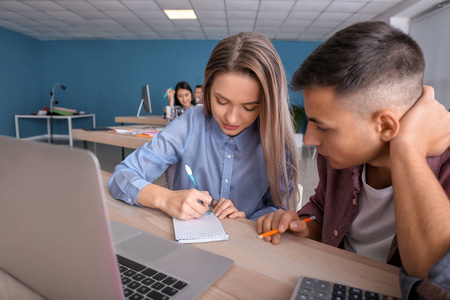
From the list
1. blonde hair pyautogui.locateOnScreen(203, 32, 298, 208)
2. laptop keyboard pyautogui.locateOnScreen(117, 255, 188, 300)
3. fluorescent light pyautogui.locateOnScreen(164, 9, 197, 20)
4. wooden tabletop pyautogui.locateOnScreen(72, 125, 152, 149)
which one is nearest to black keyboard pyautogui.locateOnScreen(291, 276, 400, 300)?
laptop keyboard pyautogui.locateOnScreen(117, 255, 188, 300)

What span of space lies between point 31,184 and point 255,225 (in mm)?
482

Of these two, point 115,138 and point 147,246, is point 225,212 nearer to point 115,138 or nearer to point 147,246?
point 147,246

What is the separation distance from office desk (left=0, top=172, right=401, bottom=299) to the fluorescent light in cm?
516

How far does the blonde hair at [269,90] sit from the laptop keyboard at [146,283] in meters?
0.62

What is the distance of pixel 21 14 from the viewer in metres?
5.38

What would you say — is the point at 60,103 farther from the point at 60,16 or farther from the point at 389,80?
the point at 389,80

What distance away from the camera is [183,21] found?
5676 mm

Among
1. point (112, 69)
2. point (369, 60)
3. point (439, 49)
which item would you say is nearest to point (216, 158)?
point (369, 60)

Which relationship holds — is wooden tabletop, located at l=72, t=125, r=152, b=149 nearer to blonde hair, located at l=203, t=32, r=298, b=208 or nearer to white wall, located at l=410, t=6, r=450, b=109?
blonde hair, located at l=203, t=32, r=298, b=208

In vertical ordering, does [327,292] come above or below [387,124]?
below

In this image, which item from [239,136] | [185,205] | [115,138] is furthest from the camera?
[115,138]

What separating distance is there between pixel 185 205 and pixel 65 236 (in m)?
0.39

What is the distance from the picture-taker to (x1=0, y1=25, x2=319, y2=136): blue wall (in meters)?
7.05

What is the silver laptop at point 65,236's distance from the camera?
28cm
